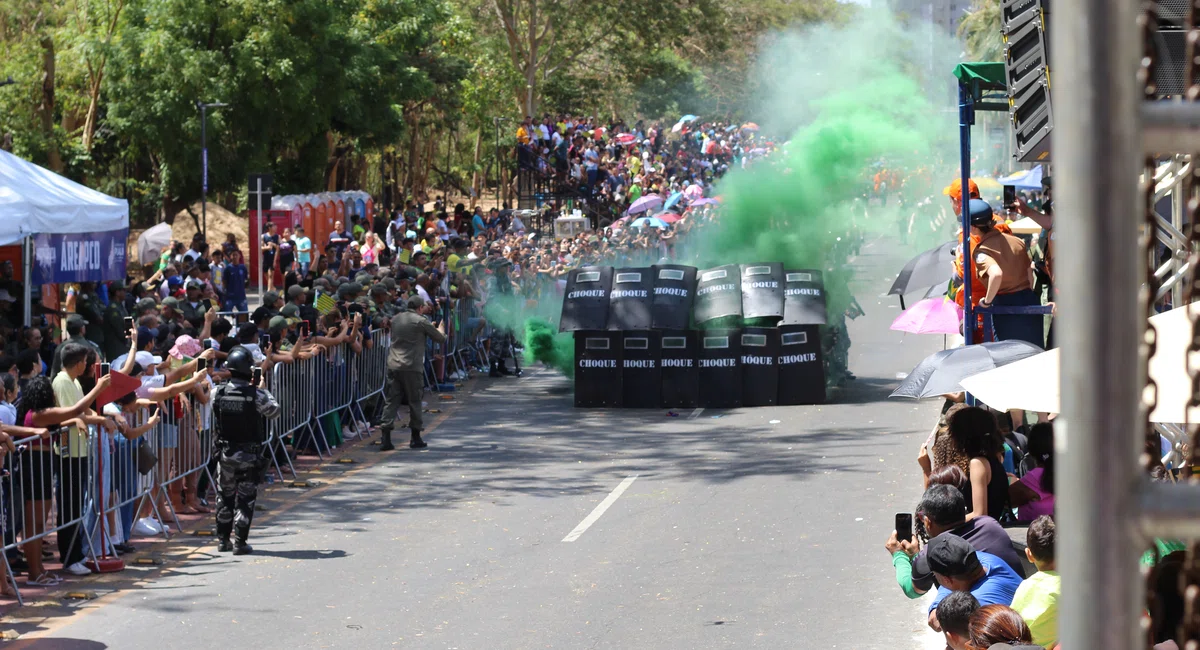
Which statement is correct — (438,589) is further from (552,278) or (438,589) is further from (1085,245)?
(552,278)

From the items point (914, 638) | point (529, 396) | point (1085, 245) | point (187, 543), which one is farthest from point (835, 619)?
point (529, 396)

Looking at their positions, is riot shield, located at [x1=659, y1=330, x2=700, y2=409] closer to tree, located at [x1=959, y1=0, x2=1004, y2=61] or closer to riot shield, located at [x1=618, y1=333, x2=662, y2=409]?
riot shield, located at [x1=618, y1=333, x2=662, y2=409]

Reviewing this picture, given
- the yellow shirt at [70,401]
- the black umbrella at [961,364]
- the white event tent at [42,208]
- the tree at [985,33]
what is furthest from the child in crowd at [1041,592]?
the tree at [985,33]

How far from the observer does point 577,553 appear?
428 inches

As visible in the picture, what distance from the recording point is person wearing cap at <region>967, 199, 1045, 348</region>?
406 inches

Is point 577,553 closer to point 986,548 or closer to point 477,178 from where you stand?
point 986,548

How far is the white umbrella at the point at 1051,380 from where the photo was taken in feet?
11.1

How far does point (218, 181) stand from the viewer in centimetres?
3681

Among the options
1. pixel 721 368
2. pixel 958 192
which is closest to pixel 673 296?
pixel 721 368

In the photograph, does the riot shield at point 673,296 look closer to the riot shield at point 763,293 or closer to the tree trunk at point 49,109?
the riot shield at point 763,293

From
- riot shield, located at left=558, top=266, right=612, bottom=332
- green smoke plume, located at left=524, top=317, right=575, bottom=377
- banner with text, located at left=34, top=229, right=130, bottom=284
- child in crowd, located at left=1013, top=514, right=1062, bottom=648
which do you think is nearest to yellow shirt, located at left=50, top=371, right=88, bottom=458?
banner with text, located at left=34, top=229, right=130, bottom=284

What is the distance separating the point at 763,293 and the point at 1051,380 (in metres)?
12.5

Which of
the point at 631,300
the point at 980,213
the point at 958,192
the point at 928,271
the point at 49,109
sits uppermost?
the point at 49,109

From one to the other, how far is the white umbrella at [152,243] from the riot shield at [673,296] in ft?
42.1
